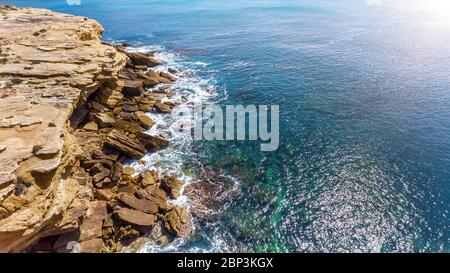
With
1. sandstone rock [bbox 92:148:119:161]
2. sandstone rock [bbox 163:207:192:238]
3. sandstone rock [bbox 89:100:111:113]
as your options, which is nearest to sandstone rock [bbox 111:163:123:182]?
sandstone rock [bbox 92:148:119:161]

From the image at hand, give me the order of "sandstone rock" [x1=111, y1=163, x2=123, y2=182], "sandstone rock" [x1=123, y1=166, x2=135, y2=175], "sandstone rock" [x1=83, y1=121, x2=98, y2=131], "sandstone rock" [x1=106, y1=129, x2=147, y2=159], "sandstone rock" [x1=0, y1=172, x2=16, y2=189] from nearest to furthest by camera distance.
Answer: "sandstone rock" [x1=0, y1=172, x2=16, y2=189] → "sandstone rock" [x1=111, y1=163, x2=123, y2=182] → "sandstone rock" [x1=123, y1=166, x2=135, y2=175] → "sandstone rock" [x1=106, y1=129, x2=147, y2=159] → "sandstone rock" [x1=83, y1=121, x2=98, y2=131]

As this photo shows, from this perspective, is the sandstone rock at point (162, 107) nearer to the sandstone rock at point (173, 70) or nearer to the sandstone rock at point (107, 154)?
the sandstone rock at point (107, 154)

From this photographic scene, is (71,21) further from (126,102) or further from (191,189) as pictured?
(191,189)

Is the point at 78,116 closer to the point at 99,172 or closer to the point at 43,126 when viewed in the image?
the point at 99,172

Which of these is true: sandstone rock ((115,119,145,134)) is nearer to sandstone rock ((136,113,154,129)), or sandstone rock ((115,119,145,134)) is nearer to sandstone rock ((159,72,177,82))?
sandstone rock ((136,113,154,129))

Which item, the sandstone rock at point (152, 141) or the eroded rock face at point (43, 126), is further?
the sandstone rock at point (152, 141)

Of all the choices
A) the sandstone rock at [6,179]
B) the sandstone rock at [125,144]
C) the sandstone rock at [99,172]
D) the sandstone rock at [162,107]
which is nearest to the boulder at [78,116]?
the sandstone rock at [125,144]
